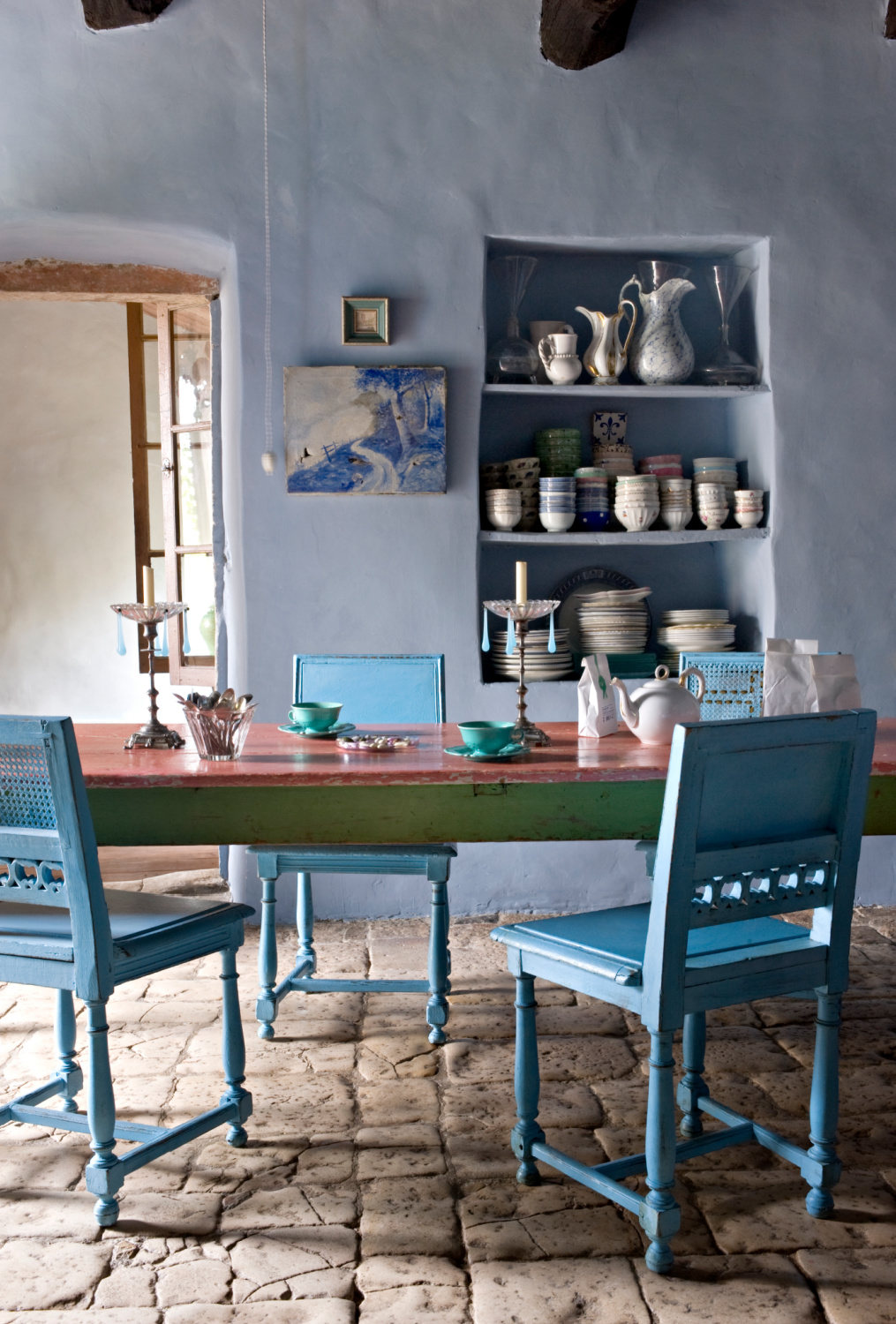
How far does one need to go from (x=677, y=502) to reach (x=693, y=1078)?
2.12m

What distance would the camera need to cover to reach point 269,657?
148 inches

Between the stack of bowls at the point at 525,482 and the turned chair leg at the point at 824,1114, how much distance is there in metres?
2.21

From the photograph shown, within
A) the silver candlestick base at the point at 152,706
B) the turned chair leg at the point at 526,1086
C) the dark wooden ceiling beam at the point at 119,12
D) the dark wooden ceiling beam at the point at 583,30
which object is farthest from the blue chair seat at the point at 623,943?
the dark wooden ceiling beam at the point at 119,12

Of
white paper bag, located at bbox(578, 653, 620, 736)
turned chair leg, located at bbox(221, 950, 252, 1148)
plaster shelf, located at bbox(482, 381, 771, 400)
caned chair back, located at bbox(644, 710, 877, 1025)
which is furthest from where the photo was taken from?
plaster shelf, located at bbox(482, 381, 771, 400)

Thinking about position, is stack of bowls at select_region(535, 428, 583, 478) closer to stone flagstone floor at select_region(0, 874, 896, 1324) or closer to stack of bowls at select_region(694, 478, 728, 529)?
stack of bowls at select_region(694, 478, 728, 529)

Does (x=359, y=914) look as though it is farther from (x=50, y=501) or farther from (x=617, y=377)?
(x=50, y=501)

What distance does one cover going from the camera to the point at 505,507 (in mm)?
3783

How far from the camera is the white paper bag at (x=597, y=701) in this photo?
8.32 feet

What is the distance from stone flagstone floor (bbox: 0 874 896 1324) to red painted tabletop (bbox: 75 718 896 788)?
72 centimetres

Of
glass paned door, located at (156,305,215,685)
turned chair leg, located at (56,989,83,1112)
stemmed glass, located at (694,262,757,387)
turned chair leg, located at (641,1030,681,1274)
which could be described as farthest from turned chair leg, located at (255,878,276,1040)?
stemmed glass, located at (694,262,757,387)

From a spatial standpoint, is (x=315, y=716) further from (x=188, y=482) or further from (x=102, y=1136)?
(x=188, y=482)

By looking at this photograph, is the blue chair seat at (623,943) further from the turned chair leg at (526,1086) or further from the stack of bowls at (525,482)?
the stack of bowls at (525,482)

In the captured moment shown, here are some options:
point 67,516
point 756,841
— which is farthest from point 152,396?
point 756,841

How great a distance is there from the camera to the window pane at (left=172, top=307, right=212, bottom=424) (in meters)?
A: 4.30
